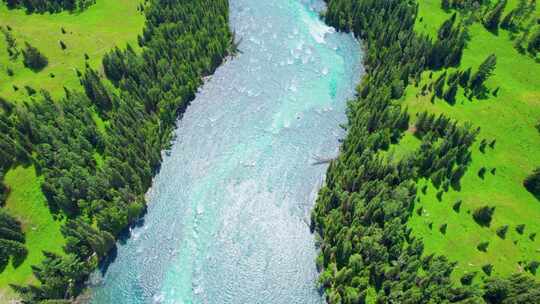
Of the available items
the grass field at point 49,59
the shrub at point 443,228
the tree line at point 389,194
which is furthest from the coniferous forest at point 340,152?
the grass field at point 49,59

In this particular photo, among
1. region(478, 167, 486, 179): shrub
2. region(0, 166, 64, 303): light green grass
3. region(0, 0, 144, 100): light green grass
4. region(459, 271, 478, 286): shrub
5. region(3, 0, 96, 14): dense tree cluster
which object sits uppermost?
region(3, 0, 96, 14): dense tree cluster

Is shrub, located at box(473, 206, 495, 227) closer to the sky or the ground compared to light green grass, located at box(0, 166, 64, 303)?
closer to the sky

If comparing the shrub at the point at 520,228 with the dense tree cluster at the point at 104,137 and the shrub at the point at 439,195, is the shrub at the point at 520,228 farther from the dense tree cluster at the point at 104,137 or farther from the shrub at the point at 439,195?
the dense tree cluster at the point at 104,137

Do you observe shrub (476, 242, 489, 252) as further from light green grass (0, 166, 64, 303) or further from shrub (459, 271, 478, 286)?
light green grass (0, 166, 64, 303)

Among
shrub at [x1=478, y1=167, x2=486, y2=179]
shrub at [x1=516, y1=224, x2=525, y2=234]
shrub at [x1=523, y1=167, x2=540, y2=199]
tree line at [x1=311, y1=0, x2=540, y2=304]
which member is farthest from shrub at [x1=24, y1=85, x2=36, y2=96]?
shrub at [x1=523, y1=167, x2=540, y2=199]

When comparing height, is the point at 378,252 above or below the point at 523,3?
below

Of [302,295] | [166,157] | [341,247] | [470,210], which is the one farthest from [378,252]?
[166,157]

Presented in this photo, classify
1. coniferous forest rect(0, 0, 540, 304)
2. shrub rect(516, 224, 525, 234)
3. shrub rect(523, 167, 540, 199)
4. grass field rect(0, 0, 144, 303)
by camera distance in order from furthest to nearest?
1. shrub rect(523, 167, 540, 199)
2. shrub rect(516, 224, 525, 234)
3. grass field rect(0, 0, 144, 303)
4. coniferous forest rect(0, 0, 540, 304)

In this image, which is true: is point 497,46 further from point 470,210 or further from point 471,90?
point 470,210
